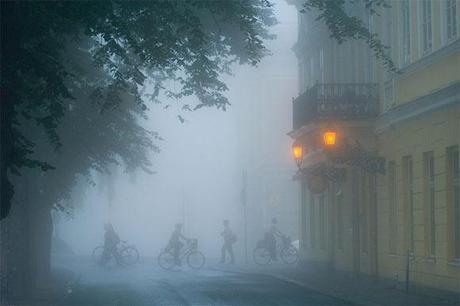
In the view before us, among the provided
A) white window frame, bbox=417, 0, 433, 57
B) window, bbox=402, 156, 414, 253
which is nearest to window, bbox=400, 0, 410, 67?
white window frame, bbox=417, 0, 433, 57

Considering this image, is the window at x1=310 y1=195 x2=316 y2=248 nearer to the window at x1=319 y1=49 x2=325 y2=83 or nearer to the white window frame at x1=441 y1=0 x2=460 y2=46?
the window at x1=319 y1=49 x2=325 y2=83

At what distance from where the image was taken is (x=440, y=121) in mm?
22656

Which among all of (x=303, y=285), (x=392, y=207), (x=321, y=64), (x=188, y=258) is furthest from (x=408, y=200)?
(x=188, y=258)

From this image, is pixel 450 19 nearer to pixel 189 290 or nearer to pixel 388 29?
pixel 388 29

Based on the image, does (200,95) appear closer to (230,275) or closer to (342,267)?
(230,275)

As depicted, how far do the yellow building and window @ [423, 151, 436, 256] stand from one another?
0.02 m

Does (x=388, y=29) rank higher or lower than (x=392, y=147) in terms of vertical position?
higher

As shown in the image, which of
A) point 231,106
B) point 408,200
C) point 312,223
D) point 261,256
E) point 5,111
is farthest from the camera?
point 261,256

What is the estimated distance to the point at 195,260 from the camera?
38.2 m

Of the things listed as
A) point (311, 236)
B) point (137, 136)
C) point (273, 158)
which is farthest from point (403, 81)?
point (273, 158)

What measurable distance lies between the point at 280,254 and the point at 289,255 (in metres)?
0.39

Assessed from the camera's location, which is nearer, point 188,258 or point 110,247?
point 188,258

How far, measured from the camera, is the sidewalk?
20516 millimetres

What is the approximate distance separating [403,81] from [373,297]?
5959mm
